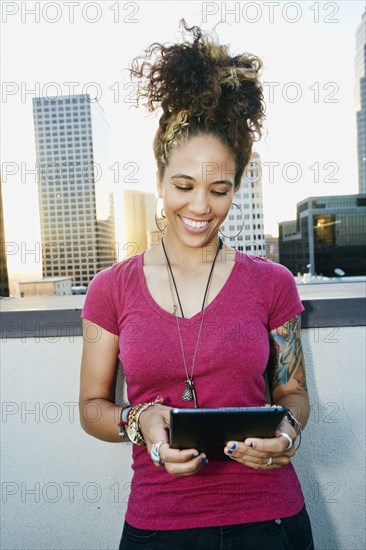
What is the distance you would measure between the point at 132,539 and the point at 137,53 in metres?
1.26

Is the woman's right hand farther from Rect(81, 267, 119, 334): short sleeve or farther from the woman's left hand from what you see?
Rect(81, 267, 119, 334): short sleeve

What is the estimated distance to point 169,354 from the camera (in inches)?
41.8

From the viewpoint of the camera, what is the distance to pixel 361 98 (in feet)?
292

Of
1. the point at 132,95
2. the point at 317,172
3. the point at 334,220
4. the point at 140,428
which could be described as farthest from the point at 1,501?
the point at 334,220

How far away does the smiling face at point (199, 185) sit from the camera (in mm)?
1151

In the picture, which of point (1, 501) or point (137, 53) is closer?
point (137, 53)

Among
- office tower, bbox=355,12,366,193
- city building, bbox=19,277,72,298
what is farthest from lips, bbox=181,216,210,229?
office tower, bbox=355,12,366,193

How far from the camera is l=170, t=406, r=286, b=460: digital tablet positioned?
0.83 metres

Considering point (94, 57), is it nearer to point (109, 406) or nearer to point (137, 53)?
point (137, 53)

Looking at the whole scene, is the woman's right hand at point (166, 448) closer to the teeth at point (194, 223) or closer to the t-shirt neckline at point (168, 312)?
the t-shirt neckline at point (168, 312)

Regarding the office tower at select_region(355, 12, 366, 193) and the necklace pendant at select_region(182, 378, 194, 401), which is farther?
the office tower at select_region(355, 12, 366, 193)

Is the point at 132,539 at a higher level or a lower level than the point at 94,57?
lower

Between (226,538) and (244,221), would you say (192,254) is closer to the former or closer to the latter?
(244,221)

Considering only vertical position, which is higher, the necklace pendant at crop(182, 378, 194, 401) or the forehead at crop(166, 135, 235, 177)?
the forehead at crop(166, 135, 235, 177)
